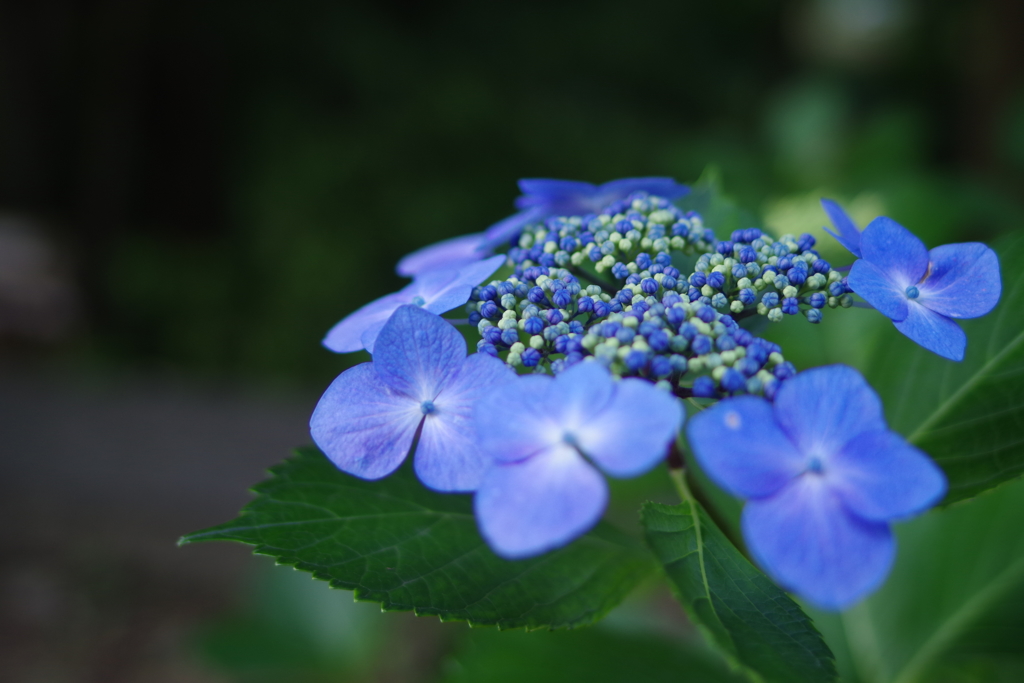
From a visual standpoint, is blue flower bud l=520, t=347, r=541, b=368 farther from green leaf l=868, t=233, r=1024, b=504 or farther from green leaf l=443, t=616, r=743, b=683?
green leaf l=443, t=616, r=743, b=683

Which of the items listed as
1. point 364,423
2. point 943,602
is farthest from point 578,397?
→ point 943,602

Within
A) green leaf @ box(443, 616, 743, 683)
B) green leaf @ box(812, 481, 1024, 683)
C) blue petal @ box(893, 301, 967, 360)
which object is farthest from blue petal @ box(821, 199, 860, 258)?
green leaf @ box(443, 616, 743, 683)

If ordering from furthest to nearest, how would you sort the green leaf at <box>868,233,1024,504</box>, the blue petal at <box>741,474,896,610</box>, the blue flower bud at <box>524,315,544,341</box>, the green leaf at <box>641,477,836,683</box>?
the green leaf at <box>868,233,1024,504</box> < the blue flower bud at <box>524,315,544,341</box> < the green leaf at <box>641,477,836,683</box> < the blue petal at <box>741,474,896,610</box>

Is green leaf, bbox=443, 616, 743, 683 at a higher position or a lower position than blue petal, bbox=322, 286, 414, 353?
lower

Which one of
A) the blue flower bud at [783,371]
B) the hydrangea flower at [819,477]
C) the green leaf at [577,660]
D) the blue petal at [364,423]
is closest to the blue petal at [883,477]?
the hydrangea flower at [819,477]

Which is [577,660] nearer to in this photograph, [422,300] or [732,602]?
[732,602]

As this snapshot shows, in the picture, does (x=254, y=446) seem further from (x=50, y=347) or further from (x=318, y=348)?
(x=50, y=347)

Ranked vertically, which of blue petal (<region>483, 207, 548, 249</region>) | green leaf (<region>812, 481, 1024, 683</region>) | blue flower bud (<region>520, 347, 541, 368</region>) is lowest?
green leaf (<region>812, 481, 1024, 683</region>)
